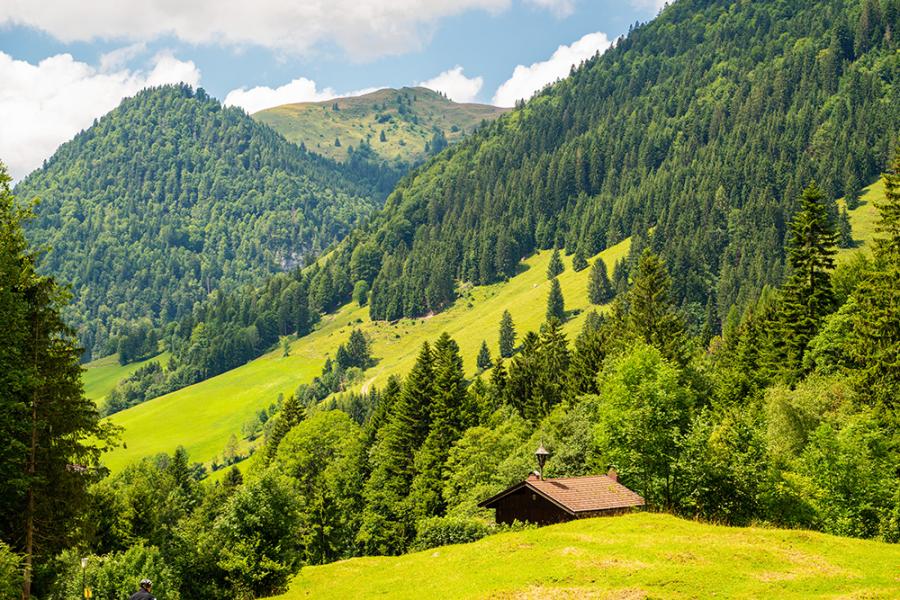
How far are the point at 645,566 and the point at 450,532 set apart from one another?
96.0 ft

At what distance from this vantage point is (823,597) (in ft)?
105

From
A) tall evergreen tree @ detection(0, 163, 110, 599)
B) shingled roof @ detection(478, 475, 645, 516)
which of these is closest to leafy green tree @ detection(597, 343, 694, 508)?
shingled roof @ detection(478, 475, 645, 516)

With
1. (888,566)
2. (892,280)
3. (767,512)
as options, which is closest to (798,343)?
(892,280)

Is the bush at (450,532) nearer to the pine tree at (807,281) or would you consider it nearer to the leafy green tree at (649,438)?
the leafy green tree at (649,438)

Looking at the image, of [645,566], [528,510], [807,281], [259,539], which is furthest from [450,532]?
[807,281]

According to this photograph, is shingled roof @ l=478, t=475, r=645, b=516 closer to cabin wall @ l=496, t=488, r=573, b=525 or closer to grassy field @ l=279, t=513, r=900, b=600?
cabin wall @ l=496, t=488, r=573, b=525

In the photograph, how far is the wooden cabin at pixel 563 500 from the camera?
5241 cm

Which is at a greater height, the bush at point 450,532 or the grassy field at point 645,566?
the grassy field at point 645,566

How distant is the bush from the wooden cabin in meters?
6.83

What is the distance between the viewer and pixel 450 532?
65000mm

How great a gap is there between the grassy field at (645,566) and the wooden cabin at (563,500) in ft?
6.93

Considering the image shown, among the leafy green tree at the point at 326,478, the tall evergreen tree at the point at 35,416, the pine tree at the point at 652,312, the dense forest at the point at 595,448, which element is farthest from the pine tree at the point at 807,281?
the tall evergreen tree at the point at 35,416

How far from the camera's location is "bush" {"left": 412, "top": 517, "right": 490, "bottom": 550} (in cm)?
6306

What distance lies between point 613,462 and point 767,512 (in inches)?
444
